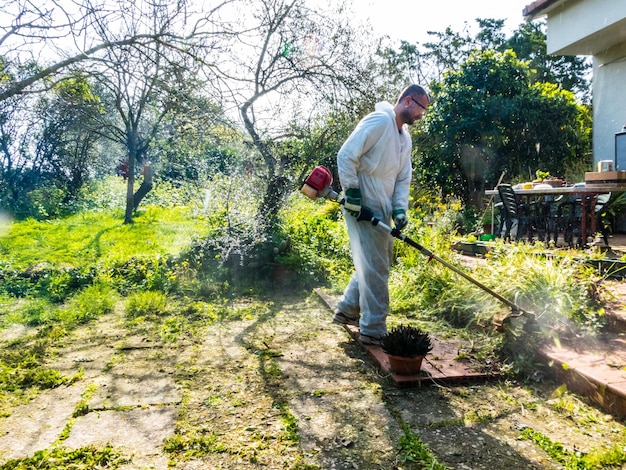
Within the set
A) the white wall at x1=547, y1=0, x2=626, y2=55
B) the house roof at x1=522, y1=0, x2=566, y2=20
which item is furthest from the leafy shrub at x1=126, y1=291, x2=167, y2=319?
the house roof at x1=522, y1=0, x2=566, y2=20

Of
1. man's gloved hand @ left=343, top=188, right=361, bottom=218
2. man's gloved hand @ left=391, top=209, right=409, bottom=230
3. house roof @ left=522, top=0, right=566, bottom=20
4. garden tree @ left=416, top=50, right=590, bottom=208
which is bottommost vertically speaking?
man's gloved hand @ left=391, top=209, right=409, bottom=230

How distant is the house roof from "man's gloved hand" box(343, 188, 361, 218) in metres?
8.26

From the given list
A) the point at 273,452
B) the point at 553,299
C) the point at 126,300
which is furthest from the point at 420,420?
the point at 126,300

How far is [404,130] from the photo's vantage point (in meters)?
3.57

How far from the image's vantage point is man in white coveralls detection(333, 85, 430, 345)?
331 cm

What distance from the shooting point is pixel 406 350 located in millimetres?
2842

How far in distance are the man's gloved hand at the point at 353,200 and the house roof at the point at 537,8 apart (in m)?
8.26

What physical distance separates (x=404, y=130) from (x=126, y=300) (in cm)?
330

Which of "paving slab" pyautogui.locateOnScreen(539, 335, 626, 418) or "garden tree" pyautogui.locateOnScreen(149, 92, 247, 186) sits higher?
"garden tree" pyautogui.locateOnScreen(149, 92, 247, 186)

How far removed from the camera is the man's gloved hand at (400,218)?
11.2 ft

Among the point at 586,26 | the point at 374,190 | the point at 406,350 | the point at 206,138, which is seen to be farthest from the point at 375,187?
the point at 586,26

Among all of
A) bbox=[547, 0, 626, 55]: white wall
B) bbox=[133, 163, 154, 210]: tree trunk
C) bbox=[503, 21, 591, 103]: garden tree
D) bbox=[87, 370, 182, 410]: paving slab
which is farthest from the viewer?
bbox=[503, 21, 591, 103]: garden tree

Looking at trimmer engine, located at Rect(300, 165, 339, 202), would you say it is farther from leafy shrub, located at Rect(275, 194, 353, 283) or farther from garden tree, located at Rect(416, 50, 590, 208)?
garden tree, located at Rect(416, 50, 590, 208)

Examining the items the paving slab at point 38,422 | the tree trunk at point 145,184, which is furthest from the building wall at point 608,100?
the tree trunk at point 145,184
